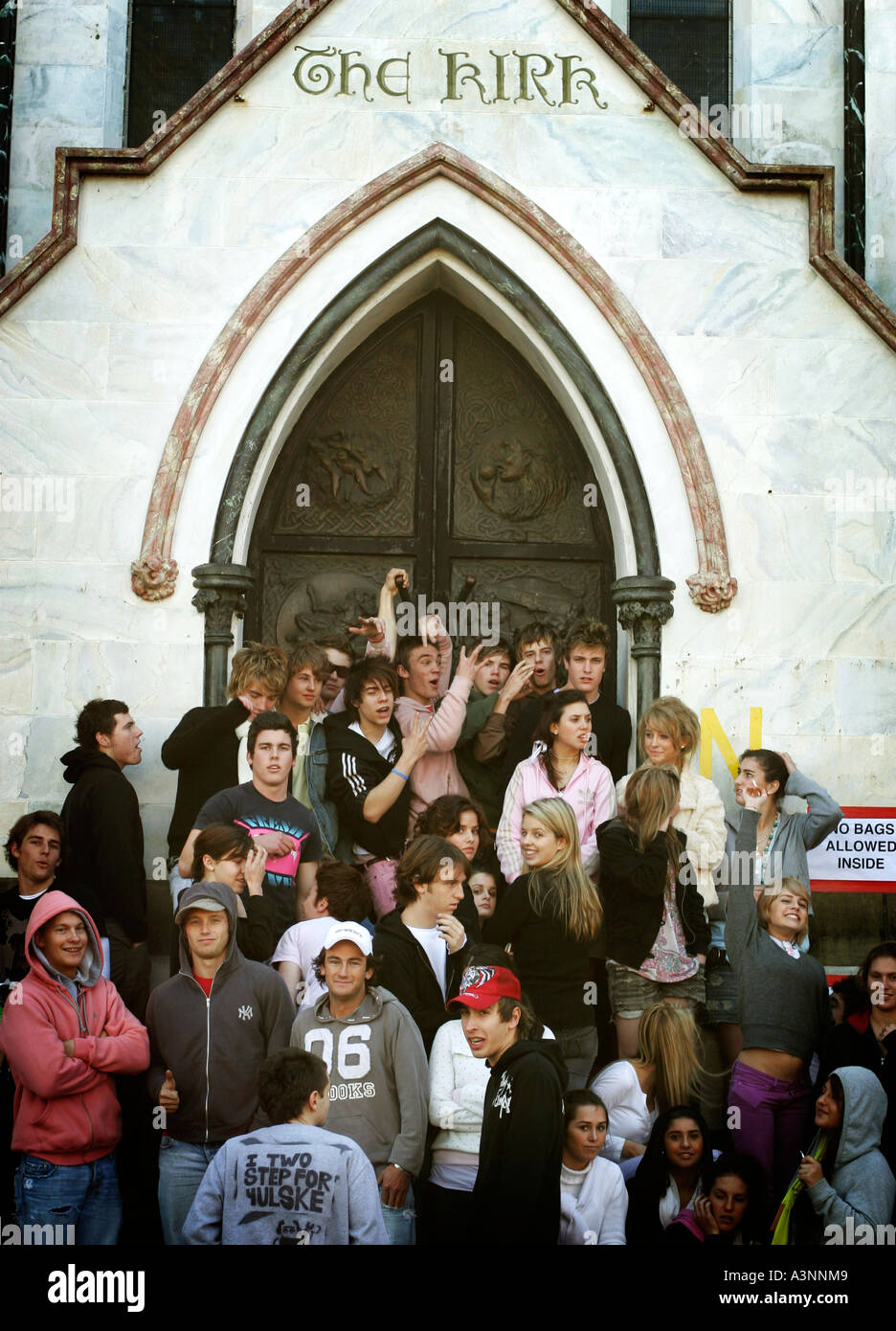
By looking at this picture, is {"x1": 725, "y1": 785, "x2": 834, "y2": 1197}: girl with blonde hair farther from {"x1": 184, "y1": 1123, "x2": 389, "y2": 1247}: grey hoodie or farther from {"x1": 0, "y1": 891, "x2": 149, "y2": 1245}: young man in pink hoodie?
{"x1": 0, "y1": 891, "x2": 149, "y2": 1245}: young man in pink hoodie

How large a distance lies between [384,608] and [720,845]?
2515mm

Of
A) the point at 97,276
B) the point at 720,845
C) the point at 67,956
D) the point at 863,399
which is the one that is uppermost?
the point at 97,276

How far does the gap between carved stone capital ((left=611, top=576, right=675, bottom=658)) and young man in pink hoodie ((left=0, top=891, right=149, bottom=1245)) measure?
3.92 meters

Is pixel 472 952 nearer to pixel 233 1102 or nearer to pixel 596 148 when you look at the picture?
pixel 233 1102

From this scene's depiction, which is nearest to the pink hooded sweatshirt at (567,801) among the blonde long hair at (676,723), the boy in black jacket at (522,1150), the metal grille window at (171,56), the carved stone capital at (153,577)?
the blonde long hair at (676,723)

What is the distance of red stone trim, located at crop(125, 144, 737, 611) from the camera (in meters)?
10.1

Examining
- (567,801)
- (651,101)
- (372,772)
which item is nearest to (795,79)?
(651,101)

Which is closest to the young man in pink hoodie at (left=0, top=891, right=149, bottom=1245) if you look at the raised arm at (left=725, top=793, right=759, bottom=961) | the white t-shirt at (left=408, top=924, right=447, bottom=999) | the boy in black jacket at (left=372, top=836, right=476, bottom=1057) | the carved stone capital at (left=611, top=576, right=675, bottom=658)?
the boy in black jacket at (left=372, top=836, right=476, bottom=1057)

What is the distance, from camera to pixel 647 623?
10.2 metres

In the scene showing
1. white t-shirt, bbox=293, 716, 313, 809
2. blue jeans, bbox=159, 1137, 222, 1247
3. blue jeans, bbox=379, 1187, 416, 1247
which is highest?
white t-shirt, bbox=293, 716, 313, 809

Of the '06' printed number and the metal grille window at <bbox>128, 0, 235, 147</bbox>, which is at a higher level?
the metal grille window at <bbox>128, 0, 235, 147</bbox>

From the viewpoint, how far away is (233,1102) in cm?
762

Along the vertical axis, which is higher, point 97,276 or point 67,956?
point 97,276
